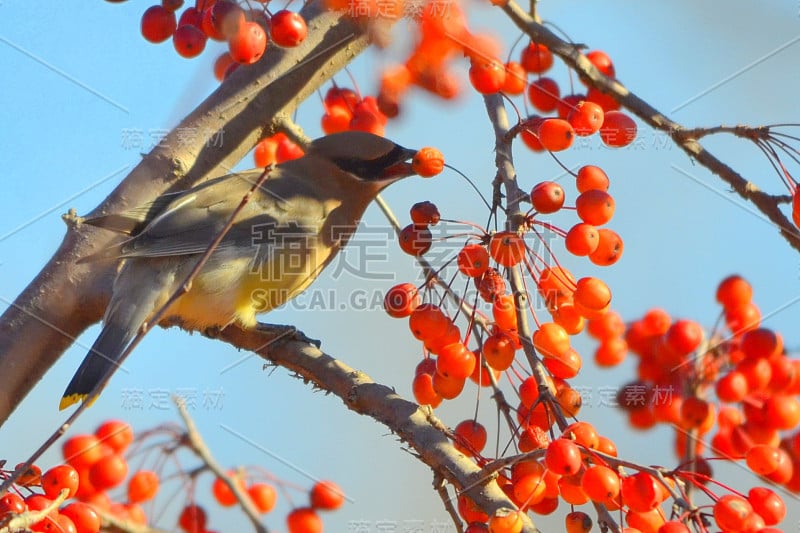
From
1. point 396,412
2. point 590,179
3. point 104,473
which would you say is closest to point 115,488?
point 104,473

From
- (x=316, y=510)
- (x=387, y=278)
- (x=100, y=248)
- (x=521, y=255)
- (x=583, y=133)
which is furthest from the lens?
(x=387, y=278)

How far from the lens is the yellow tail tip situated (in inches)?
119

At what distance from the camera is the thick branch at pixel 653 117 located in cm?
247

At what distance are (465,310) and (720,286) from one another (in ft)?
3.10

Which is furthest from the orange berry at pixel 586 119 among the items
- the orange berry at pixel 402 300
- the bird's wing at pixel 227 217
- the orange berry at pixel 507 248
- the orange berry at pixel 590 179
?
the bird's wing at pixel 227 217

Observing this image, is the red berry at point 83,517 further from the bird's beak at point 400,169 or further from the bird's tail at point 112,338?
the bird's beak at point 400,169

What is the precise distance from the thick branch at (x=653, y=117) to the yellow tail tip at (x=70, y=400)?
1826 millimetres

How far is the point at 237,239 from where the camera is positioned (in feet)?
12.0

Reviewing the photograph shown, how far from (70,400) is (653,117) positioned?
6.63ft

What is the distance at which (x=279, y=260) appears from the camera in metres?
3.65

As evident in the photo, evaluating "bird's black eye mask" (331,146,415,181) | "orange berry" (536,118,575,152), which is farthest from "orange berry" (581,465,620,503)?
"bird's black eye mask" (331,146,415,181)

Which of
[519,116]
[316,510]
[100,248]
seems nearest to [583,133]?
[519,116]

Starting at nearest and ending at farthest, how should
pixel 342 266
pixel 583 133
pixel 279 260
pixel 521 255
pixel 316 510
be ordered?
pixel 521 255, pixel 583 133, pixel 316 510, pixel 279 260, pixel 342 266

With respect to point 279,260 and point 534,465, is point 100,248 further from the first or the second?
point 534,465
